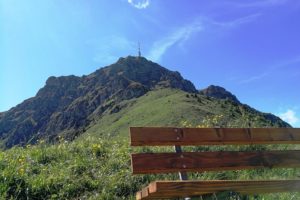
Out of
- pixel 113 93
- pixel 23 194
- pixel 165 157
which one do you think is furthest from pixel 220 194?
pixel 113 93

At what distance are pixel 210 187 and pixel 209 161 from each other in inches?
21.4

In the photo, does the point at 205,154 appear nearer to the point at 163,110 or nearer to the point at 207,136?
the point at 207,136

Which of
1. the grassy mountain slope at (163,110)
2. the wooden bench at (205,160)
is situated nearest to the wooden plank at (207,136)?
the wooden bench at (205,160)

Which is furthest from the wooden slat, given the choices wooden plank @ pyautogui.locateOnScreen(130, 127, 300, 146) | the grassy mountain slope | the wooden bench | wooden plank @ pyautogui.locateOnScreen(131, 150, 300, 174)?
the grassy mountain slope

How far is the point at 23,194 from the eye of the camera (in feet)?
22.8

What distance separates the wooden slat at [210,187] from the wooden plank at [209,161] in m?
0.33

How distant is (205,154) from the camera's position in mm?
5211

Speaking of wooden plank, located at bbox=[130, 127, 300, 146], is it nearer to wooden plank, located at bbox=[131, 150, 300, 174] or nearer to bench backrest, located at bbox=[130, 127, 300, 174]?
bench backrest, located at bbox=[130, 127, 300, 174]

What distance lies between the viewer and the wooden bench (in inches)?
182

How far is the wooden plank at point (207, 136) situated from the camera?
5.03m

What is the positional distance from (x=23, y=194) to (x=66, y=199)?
2.10 ft

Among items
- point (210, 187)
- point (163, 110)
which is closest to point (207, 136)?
point (210, 187)

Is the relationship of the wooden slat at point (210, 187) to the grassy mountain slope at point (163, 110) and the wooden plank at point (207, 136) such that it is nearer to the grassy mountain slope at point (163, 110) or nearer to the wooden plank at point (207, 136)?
the wooden plank at point (207, 136)

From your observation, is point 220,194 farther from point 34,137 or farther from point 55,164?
point 34,137
